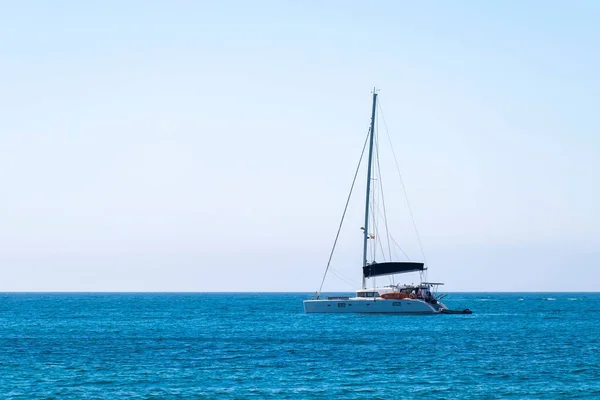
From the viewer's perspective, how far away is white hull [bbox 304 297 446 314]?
100 meters

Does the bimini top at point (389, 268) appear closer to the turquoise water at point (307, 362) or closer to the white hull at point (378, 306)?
the white hull at point (378, 306)

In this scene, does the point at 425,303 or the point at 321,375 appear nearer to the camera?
the point at 321,375

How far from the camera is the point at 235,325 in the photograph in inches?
3952

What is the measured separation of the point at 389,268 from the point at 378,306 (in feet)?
19.5

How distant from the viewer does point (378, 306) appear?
3949 inches

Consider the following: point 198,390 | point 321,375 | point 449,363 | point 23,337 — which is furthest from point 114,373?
point 23,337

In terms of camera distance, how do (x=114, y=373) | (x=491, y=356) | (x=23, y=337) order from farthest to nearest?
(x=23, y=337)
(x=491, y=356)
(x=114, y=373)

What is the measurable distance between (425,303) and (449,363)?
45690mm

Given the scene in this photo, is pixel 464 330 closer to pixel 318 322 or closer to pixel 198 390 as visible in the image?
pixel 318 322

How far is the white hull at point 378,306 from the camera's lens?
10025 centimetres

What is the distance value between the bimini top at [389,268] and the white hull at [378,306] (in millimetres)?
4273

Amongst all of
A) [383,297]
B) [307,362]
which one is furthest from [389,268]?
[307,362]

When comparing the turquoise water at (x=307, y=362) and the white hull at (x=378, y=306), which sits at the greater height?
the white hull at (x=378, y=306)

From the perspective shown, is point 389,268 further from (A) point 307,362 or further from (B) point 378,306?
(A) point 307,362
